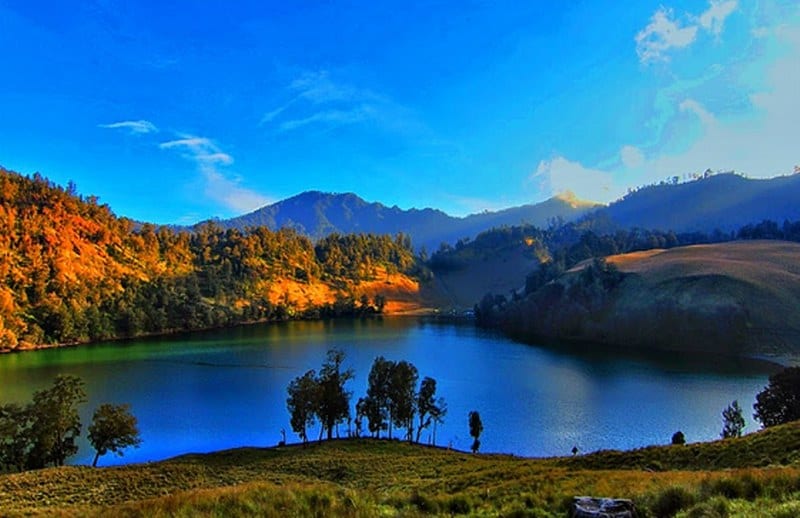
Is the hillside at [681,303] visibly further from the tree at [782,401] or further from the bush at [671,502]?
the bush at [671,502]

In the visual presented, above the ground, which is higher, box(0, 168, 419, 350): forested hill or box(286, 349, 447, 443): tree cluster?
box(0, 168, 419, 350): forested hill

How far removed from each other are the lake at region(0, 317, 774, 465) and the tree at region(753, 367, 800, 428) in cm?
535

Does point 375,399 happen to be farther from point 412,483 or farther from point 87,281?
point 87,281

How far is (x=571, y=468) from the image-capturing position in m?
24.6

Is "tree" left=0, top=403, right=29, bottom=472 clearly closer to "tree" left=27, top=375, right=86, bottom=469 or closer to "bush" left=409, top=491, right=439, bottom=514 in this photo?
"tree" left=27, top=375, right=86, bottom=469

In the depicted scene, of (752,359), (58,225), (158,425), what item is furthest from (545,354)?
(58,225)

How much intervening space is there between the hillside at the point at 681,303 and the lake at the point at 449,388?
18834mm

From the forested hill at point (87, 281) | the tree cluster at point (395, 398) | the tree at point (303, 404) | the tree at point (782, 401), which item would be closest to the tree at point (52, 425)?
the tree at point (303, 404)

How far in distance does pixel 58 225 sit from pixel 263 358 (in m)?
110

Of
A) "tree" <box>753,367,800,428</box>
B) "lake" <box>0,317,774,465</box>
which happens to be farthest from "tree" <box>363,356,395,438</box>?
"tree" <box>753,367,800,428</box>

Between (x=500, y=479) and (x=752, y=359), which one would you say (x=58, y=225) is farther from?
(x=752, y=359)

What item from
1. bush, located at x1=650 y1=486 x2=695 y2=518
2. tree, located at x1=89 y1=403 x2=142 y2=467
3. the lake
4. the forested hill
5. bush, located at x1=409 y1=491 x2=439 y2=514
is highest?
the forested hill

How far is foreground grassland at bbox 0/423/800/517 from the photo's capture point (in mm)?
10797

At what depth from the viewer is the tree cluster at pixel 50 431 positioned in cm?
4184
